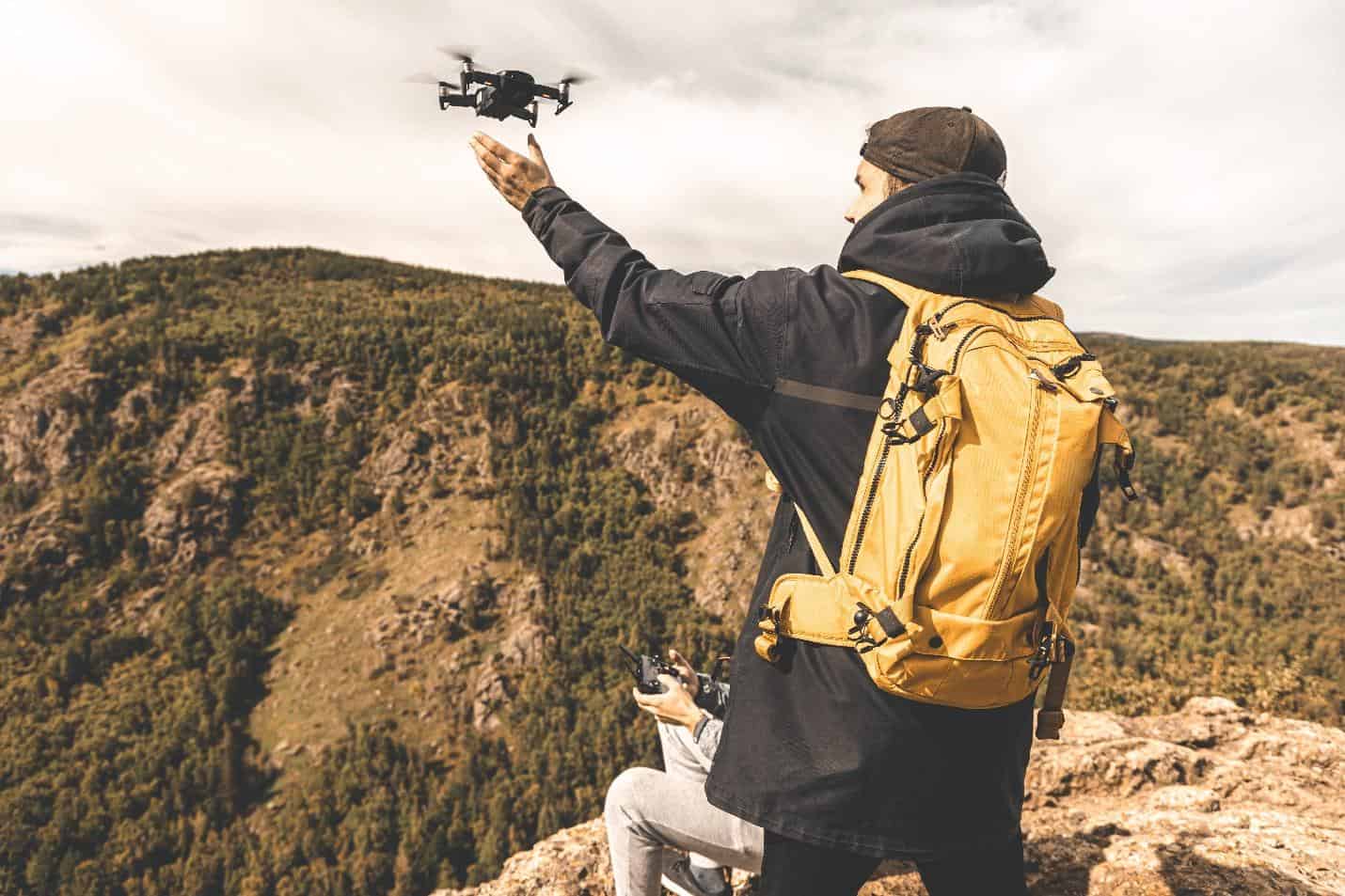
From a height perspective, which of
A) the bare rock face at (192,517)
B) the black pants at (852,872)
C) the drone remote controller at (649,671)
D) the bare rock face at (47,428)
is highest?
the drone remote controller at (649,671)

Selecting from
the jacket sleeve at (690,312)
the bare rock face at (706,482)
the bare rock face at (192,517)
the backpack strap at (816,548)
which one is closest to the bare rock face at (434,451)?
the bare rock face at (192,517)

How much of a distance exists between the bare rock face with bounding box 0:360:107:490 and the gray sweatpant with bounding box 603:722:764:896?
26062 mm

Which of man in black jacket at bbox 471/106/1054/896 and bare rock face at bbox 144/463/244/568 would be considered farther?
bare rock face at bbox 144/463/244/568

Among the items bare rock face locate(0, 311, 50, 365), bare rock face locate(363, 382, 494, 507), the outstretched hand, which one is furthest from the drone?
bare rock face locate(0, 311, 50, 365)

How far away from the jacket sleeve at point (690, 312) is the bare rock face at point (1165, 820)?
2866mm

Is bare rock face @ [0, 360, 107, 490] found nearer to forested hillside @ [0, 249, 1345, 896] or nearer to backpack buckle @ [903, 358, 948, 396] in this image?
forested hillside @ [0, 249, 1345, 896]

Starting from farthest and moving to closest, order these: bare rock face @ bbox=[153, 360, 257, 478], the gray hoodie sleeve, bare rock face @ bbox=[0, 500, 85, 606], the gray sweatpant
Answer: bare rock face @ bbox=[153, 360, 257, 478], bare rock face @ bbox=[0, 500, 85, 606], the gray sweatpant, the gray hoodie sleeve

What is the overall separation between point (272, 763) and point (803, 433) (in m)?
17.8

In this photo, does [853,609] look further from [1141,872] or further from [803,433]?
[1141,872]

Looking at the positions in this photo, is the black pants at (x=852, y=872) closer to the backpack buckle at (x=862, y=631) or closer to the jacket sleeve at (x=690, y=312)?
the backpack buckle at (x=862, y=631)

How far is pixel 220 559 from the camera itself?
2003 cm

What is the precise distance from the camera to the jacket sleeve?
4.53 ft

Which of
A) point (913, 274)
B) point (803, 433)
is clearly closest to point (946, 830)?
point (803, 433)

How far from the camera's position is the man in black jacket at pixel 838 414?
1354 millimetres
